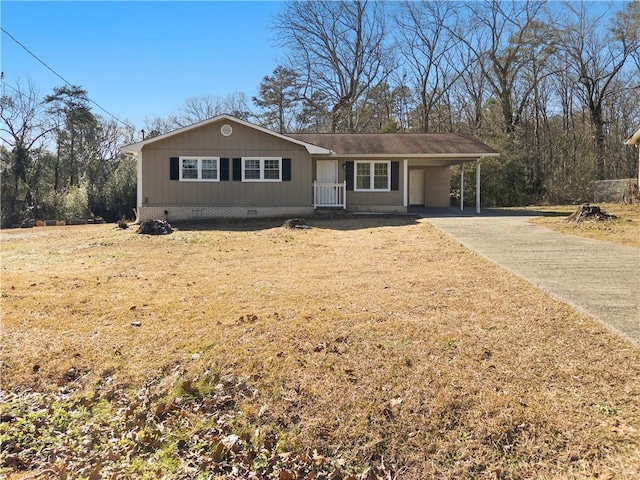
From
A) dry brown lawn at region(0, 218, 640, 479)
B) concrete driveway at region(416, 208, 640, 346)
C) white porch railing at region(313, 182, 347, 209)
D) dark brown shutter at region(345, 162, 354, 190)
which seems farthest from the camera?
dark brown shutter at region(345, 162, 354, 190)

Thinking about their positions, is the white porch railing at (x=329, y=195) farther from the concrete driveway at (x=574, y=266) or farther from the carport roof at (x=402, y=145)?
the concrete driveway at (x=574, y=266)

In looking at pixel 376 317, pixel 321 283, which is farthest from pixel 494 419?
pixel 321 283

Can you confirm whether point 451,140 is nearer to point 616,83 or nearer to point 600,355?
point 616,83

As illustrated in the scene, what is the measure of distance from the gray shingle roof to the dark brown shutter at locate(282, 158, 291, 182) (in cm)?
198

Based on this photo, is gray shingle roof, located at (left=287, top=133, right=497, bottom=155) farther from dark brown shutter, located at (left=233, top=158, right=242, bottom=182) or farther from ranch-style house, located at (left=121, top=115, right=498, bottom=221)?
dark brown shutter, located at (left=233, top=158, right=242, bottom=182)

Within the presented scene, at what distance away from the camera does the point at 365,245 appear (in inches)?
396

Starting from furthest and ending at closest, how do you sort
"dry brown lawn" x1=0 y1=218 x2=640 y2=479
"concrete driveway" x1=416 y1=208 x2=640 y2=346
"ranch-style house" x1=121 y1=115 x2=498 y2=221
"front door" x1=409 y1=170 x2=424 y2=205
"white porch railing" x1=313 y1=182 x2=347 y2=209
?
"front door" x1=409 y1=170 x2=424 y2=205
"white porch railing" x1=313 y1=182 x2=347 y2=209
"ranch-style house" x1=121 y1=115 x2=498 y2=221
"concrete driveway" x1=416 y1=208 x2=640 y2=346
"dry brown lawn" x1=0 y1=218 x2=640 y2=479

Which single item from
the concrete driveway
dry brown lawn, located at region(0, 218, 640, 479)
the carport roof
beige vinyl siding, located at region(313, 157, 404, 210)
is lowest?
dry brown lawn, located at region(0, 218, 640, 479)

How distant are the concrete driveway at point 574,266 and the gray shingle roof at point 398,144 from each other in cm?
616

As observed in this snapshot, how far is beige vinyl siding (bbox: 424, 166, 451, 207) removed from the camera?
2136 centimetres

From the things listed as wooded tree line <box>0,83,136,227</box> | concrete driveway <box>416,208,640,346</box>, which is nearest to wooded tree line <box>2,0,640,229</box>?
wooded tree line <box>0,83,136,227</box>

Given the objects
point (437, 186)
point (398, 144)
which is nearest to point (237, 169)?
point (398, 144)

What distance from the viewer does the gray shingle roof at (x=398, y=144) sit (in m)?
17.2

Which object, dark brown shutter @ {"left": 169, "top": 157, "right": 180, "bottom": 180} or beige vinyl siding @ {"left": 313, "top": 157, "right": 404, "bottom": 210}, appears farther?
beige vinyl siding @ {"left": 313, "top": 157, "right": 404, "bottom": 210}
